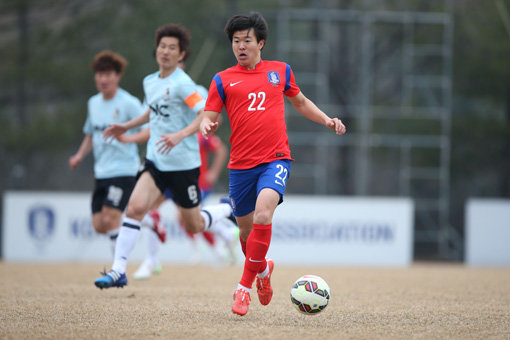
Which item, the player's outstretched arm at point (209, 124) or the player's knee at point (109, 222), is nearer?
the player's outstretched arm at point (209, 124)

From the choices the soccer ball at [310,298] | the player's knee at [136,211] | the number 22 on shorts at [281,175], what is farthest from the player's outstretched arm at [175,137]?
the soccer ball at [310,298]

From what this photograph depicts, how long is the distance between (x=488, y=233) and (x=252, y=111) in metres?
10.5

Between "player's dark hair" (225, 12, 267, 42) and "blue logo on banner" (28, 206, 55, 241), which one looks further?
"blue logo on banner" (28, 206, 55, 241)

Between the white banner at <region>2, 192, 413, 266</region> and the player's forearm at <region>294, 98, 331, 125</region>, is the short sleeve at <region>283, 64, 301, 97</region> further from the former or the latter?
the white banner at <region>2, 192, 413, 266</region>

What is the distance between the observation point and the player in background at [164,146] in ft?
20.7

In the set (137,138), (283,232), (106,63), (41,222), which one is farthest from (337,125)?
(41,222)

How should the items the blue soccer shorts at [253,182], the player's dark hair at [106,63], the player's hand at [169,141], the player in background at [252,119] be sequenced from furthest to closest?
the player's dark hair at [106,63]
the player's hand at [169,141]
the player in background at [252,119]
the blue soccer shorts at [253,182]

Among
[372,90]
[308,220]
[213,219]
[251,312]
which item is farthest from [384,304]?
[372,90]

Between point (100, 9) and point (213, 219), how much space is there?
1225 cm

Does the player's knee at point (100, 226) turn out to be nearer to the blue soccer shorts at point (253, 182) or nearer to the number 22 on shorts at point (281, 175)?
the blue soccer shorts at point (253, 182)

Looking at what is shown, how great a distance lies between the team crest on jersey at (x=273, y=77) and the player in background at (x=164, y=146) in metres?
1.02

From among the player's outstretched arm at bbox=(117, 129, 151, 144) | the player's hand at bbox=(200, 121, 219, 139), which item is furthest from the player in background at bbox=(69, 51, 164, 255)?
the player's hand at bbox=(200, 121, 219, 139)

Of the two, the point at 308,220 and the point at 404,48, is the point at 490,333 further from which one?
the point at 404,48

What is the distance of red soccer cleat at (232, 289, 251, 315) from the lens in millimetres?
4883
